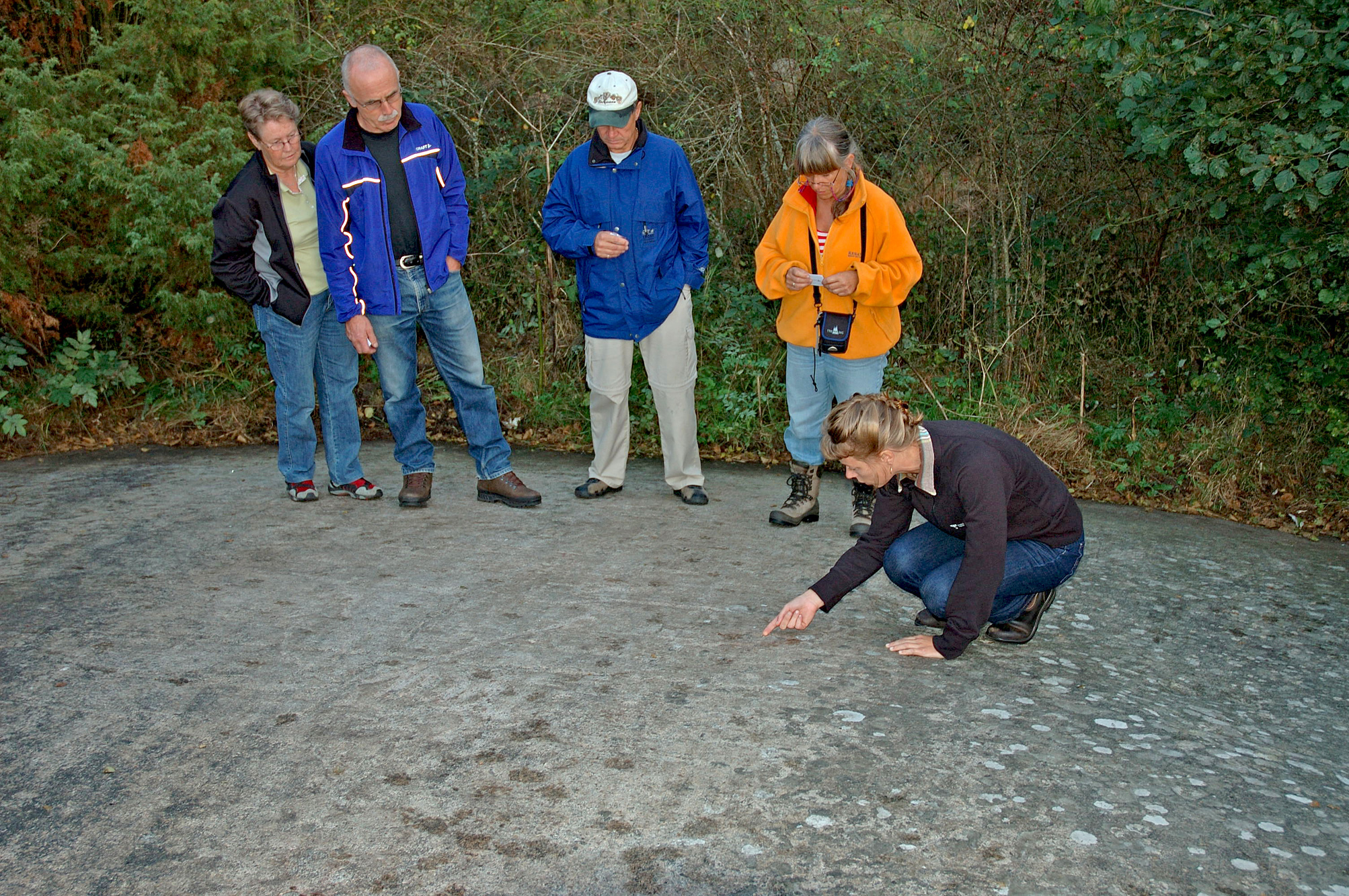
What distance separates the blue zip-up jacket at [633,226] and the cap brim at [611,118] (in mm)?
175

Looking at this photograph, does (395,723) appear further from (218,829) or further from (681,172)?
(681,172)

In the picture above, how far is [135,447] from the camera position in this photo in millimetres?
6727

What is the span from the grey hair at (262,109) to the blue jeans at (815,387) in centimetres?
255

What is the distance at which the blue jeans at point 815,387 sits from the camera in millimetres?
5195

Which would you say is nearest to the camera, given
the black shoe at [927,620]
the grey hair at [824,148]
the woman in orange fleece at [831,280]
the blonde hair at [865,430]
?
the blonde hair at [865,430]

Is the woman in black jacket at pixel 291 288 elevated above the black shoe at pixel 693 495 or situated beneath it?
elevated above

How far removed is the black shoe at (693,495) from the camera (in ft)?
18.8

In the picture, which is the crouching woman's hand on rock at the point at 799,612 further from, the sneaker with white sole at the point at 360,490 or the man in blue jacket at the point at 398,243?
the sneaker with white sole at the point at 360,490

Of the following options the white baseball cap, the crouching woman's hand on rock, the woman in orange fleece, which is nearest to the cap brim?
the white baseball cap

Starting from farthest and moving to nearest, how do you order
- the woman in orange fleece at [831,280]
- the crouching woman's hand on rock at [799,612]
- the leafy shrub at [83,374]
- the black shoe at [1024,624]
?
the leafy shrub at [83,374] → the woman in orange fleece at [831,280] → the black shoe at [1024,624] → the crouching woman's hand on rock at [799,612]

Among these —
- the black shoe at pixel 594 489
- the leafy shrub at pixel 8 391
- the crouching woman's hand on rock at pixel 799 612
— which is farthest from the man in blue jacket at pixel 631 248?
the leafy shrub at pixel 8 391

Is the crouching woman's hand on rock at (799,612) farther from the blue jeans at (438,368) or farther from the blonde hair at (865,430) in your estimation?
the blue jeans at (438,368)

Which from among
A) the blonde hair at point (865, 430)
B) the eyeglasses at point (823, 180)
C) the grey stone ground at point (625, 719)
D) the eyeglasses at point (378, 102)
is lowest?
the grey stone ground at point (625, 719)

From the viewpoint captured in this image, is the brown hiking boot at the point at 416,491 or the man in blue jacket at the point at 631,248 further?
the brown hiking boot at the point at 416,491
